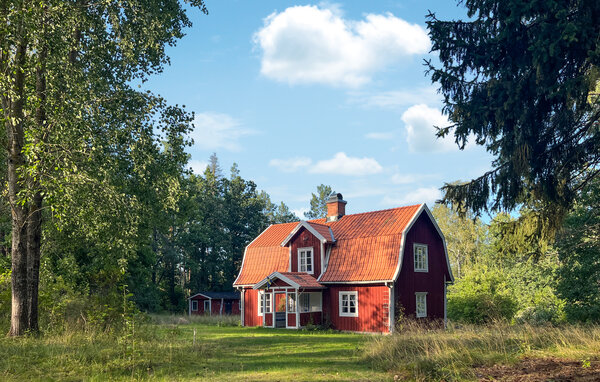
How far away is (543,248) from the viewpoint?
51.4 feet

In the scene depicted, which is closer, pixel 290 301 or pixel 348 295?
pixel 348 295

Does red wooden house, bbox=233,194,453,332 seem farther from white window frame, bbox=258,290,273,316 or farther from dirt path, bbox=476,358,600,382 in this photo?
dirt path, bbox=476,358,600,382

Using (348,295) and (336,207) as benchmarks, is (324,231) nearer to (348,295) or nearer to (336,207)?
(336,207)

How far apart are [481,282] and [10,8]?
87.1 feet

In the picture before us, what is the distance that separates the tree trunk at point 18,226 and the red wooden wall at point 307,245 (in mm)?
16469

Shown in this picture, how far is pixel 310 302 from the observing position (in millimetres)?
28641

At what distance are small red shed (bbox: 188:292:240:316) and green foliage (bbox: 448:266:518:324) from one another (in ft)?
77.9

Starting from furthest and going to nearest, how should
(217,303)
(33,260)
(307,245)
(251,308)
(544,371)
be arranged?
(217,303), (251,308), (307,245), (33,260), (544,371)

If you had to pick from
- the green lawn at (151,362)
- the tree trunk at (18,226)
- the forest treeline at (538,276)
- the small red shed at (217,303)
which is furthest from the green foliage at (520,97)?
the small red shed at (217,303)

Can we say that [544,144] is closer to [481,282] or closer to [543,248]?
[543,248]

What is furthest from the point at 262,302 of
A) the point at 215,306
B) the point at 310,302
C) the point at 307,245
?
the point at 215,306

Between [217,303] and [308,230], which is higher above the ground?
[308,230]

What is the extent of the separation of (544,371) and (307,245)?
1976cm

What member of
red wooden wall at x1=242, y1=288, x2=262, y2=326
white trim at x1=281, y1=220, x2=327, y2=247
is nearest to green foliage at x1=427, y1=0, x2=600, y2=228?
white trim at x1=281, y1=220, x2=327, y2=247
